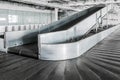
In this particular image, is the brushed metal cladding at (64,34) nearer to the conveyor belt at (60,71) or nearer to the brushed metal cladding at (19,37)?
the conveyor belt at (60,71)

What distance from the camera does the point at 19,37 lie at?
6.07m

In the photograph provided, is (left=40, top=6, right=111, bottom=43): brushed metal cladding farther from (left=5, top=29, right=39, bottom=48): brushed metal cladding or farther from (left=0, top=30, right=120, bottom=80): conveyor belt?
(left=5, top=29, right=39, bottom=48): brushed metal cladding

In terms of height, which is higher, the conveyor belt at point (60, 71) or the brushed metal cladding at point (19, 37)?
the brushed metal cladding at point (19, 37)

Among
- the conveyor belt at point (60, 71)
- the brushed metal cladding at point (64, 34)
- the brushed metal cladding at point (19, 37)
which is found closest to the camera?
the conveyor belt at point (60, 71)

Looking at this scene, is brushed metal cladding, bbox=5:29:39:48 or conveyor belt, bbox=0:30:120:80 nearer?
conveyor belt, bbox=0:30:120:80

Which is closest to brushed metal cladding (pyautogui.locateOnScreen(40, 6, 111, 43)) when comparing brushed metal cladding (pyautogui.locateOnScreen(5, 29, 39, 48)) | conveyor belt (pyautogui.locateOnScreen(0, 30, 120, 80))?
conveyor belt (pyautogui.locateOnScreen(0, 30, 120, 80))

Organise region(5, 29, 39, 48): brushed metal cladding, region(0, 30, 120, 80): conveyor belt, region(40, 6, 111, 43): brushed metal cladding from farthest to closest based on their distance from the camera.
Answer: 1. region(5, 29, 39, 48): brushed metal cladding
2. region(40, 6, 111, 43): brushed metal cladding
3. region(0, 30, 120, 80): conveyor belt

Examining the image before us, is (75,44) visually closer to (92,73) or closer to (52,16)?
(92,73)

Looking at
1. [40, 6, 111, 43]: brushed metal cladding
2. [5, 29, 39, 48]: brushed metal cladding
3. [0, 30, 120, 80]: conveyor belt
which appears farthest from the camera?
[5, 29, 39, 48]: brushed metal cladding

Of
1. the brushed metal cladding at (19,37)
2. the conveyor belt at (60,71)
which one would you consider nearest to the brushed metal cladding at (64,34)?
the conveyor belt at (60,71)

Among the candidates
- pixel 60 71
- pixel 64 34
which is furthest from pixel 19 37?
pixel 60 71

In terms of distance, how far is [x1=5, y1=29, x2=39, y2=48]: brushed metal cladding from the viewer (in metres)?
5.49

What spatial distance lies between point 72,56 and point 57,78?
165 cm

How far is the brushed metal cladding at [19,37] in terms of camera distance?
216 inches
